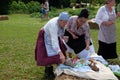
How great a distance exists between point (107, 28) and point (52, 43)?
6.86ft

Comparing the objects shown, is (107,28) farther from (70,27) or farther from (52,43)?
(52,43)

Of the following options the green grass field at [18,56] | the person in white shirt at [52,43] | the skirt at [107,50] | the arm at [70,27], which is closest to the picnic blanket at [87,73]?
the person in white shirt at [52,43]

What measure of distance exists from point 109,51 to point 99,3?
23.5m

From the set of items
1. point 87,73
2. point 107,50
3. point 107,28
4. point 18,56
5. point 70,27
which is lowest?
point 18,56

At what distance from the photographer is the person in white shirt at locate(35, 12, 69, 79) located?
6168 millimetres

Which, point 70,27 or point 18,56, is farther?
point 18,56

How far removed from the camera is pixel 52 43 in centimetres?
620

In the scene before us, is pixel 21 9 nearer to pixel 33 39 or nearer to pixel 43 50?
pixel 33 39

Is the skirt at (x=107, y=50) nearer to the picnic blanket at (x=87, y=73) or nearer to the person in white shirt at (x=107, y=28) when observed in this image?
the person in white shirt at (x=107, y=28)

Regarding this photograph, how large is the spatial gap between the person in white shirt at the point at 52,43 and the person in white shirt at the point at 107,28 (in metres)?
1.37

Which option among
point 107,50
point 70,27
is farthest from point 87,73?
point 107,50

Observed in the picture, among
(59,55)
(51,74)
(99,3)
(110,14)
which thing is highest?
(110,14)

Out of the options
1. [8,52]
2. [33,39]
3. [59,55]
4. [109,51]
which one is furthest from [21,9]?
[59,55]

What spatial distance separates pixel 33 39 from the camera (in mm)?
12328
